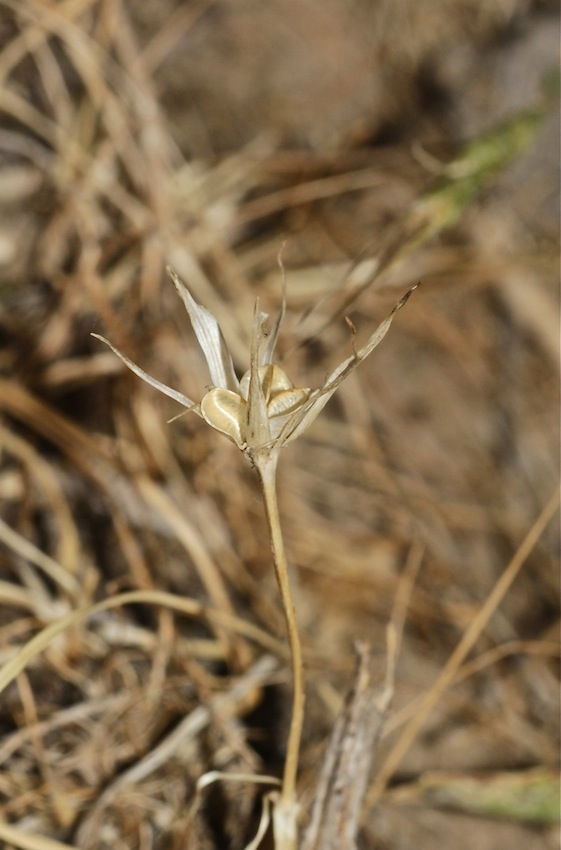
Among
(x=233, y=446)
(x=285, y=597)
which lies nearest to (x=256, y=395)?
(x=285, y=597)

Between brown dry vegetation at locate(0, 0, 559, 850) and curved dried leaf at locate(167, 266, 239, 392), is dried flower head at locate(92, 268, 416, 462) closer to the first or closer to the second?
curved dried leaf at locate(167, 266, 239, 392)

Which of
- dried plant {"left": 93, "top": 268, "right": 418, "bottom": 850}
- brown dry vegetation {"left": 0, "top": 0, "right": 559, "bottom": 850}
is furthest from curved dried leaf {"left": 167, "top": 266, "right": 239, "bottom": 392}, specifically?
brown dry vegetation {"left": 0, "top": 0, "right": 559, "bottom": 850}

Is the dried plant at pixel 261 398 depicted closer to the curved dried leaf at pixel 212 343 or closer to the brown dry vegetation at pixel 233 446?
the curved dried leaf at pixel 212 343

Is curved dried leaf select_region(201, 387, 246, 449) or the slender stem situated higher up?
curved dried leaf select_region(201, 387, 246, 449)

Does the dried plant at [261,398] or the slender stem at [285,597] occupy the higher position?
the dried plant at [261,398]

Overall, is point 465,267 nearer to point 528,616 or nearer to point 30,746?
point 528,616

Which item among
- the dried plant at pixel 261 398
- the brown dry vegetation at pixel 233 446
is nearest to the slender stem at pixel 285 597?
the dried plant at pixel 261 398

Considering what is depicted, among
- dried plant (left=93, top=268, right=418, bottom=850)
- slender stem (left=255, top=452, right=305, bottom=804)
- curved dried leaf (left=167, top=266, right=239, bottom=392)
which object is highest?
curved dried leaf (left=167, top=266, right=239, bottom=392)
